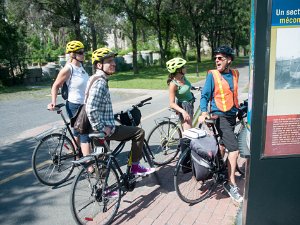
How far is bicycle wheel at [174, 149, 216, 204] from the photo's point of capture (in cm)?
387

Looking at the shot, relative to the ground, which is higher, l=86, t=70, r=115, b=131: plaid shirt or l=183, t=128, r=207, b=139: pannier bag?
l=86, t=70, r=115, b=131: plaid shirt

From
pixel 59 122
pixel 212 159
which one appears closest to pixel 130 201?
pixel 212 159

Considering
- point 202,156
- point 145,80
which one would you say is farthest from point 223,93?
point 145,80

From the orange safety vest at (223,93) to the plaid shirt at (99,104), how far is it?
1289 mm

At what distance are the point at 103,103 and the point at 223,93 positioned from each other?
1416mm

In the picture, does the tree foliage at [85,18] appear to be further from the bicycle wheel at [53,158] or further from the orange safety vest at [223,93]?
the orange safety vest at [223,93]

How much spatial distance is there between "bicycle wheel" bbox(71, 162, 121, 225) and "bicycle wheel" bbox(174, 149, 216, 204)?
71 centimetres

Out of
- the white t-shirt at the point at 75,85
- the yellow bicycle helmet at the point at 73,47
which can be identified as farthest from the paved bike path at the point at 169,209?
the yellow bicycle helmet at the point at 73,47

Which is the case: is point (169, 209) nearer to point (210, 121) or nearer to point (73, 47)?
point (210, 121)

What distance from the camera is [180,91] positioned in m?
5.02

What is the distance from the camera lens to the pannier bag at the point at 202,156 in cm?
382

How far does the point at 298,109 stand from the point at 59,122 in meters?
7.08

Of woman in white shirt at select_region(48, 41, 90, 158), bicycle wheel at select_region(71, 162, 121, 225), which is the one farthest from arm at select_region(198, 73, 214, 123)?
woman in white shirt at select_region(48, 41, 90, 158)

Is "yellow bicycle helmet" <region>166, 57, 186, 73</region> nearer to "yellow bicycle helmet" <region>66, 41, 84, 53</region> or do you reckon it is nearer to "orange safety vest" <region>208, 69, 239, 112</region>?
"orange safety vest" <region>208, 69, 239, 112</region>
